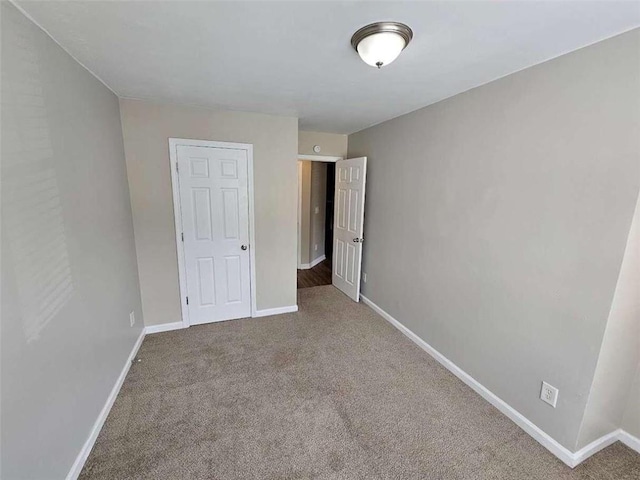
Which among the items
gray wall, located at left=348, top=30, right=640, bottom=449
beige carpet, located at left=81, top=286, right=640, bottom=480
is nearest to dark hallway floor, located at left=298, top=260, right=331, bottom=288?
beige carpet, located at left=81, top=286, right=640, bottom=480

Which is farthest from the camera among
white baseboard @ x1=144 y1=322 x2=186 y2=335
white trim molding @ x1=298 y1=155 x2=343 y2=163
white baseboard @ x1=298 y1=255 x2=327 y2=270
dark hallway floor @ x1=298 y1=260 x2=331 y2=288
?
white baseboard @ x1=298 y1=255 x2=327 y2=270

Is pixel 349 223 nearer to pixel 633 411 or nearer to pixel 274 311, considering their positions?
pixel 274 311

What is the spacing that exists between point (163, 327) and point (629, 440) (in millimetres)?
3765

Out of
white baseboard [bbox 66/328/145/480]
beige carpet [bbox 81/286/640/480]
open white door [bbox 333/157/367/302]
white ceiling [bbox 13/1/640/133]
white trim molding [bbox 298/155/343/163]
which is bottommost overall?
beige carpet [bbox 81/286/640/480]

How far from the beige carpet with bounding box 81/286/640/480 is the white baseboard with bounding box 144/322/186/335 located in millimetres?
113

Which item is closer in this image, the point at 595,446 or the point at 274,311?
the point at 595,446

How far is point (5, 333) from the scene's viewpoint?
105 centimetres

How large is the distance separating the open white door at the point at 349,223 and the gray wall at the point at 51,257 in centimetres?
252

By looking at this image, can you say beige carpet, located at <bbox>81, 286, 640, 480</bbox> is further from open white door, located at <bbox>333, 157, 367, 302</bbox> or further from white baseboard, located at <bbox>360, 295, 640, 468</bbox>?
open white door, located at <bbox>333, 157, 367, 302</bbox>

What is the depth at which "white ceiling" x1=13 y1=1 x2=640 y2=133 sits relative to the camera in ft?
4.01

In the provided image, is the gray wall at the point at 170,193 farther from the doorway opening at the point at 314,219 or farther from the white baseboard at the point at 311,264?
the white baseboard at the point at 311,264

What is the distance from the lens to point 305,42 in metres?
1.50

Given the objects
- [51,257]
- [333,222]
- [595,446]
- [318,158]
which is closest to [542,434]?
[595,446]

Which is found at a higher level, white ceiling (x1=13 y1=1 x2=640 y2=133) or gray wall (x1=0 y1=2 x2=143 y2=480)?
white ceiling (x1=13 y1=1 x2=640 y2=133)
